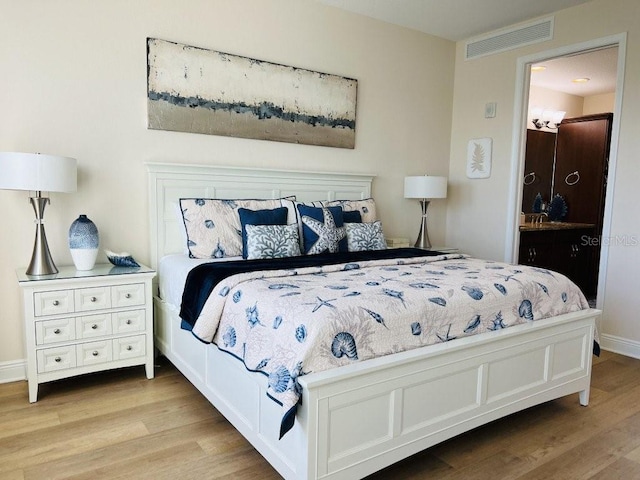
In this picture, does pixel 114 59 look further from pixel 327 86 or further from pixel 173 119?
pixel 327 86

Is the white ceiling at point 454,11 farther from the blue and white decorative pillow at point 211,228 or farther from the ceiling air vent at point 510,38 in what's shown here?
the blue and white decorative pillow at point 211,228

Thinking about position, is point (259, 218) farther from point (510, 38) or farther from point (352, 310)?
point (510, 38)

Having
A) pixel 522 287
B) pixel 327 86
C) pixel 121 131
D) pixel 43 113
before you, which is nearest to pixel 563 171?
pixel 327 86

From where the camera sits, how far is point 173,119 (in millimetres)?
3266

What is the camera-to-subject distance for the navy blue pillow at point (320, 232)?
3.21 meters

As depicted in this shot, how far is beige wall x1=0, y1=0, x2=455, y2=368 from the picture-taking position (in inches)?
111

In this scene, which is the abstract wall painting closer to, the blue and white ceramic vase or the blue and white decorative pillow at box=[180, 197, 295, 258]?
the blue and white decorative pillow at box=[180, 197, 295, 258]

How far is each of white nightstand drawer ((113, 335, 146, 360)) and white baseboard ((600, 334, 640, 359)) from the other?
11.3 ft

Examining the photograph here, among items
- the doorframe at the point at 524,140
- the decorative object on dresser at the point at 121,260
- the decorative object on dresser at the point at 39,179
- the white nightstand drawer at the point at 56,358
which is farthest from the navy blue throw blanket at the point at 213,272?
the doorframe at the point at 524,140

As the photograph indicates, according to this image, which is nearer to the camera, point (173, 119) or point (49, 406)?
point (49, 406)

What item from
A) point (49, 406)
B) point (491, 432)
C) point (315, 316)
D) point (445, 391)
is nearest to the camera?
point (315, 316)

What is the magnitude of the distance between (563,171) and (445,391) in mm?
4743

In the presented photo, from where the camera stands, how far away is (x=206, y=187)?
134 inches

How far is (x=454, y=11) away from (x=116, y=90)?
9.05ft
